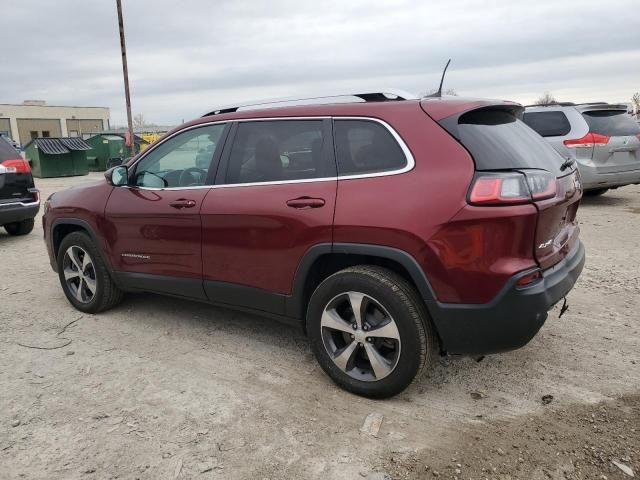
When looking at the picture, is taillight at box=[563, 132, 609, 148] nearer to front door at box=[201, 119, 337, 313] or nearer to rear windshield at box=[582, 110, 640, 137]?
rear windshield at box=[582, 110, 640, 137]

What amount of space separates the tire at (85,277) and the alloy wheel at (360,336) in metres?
2.23

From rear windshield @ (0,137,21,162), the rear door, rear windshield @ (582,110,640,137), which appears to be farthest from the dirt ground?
rear windshield @ (582,110,640,137)

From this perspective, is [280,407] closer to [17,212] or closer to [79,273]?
[79,273]

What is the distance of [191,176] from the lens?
3775mm

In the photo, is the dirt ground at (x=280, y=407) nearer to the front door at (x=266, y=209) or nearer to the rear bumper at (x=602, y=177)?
the front door at (x=266, y=209)

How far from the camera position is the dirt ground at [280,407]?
2.47 meters

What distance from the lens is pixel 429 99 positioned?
2.98 metres

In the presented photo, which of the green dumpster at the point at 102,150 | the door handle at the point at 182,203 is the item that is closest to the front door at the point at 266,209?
the door handle at the point at 182,203

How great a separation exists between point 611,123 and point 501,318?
25.6 ft

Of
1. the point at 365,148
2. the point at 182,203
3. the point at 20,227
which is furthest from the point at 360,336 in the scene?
the point at 20,227

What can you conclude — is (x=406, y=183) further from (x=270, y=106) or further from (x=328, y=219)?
(x=270, y=106)

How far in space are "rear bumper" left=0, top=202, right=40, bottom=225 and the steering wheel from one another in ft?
15.7

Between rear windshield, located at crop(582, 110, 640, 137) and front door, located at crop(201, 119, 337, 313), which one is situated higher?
rear windshield, located at crop(582, 110, 640, 137)

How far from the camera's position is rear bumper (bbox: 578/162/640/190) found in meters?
8.66
